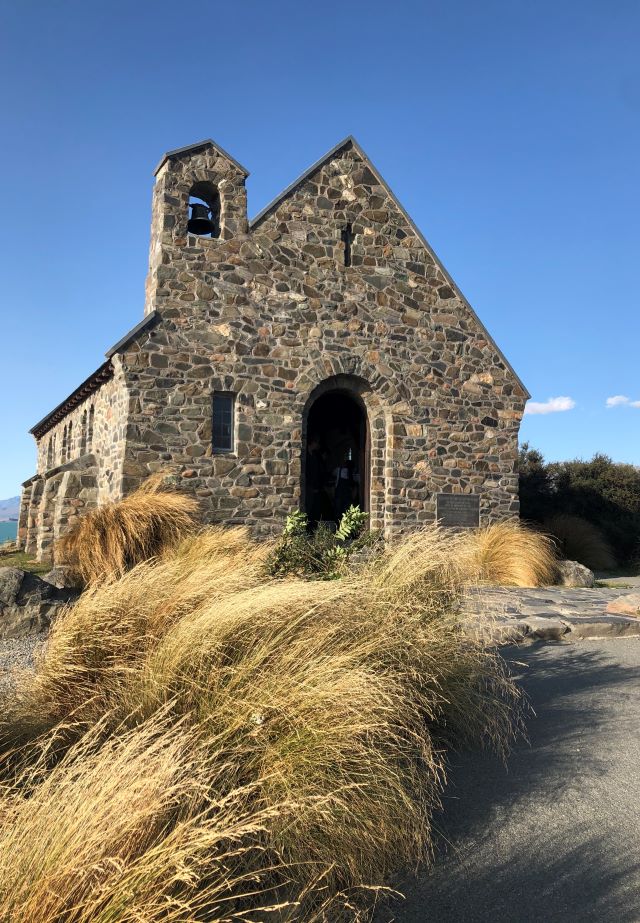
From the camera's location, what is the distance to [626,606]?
9.52 m

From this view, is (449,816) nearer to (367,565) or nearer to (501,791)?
(501,791)

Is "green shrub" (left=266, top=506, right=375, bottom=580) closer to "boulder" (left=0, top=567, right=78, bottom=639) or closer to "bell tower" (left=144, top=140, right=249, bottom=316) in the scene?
"boulder" (left=0, top=567, right=78, bottom=639)

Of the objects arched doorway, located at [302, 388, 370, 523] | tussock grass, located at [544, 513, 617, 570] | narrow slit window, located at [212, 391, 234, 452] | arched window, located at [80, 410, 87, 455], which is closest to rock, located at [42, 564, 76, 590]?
narrow slit window, located at [212, 391, 234, 452]

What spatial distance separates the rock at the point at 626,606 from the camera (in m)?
9.37

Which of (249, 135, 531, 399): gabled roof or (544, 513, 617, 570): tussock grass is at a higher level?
(249, 135, 531, 399): gabled roof

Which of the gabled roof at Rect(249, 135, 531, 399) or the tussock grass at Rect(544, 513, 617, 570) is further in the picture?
the tussock grass at Rect(544, 513, 617, 570)

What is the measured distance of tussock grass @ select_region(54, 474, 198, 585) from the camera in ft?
32.4

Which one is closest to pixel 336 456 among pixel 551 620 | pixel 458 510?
pixel 458 510

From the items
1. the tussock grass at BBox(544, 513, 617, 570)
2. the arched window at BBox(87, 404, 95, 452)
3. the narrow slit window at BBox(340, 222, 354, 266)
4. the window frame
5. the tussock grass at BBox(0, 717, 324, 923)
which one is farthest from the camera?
the tussock grass at BBox(544, 513, 617, 570)

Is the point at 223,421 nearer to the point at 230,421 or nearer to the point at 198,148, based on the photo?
the point at 230,421

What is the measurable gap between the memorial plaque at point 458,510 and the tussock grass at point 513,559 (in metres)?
1.38

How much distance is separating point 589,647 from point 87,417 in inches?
518

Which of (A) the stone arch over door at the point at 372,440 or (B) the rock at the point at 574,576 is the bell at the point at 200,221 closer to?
(A) the stone arch over door at the point at 372,440

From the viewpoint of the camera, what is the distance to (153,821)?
2.67 m
